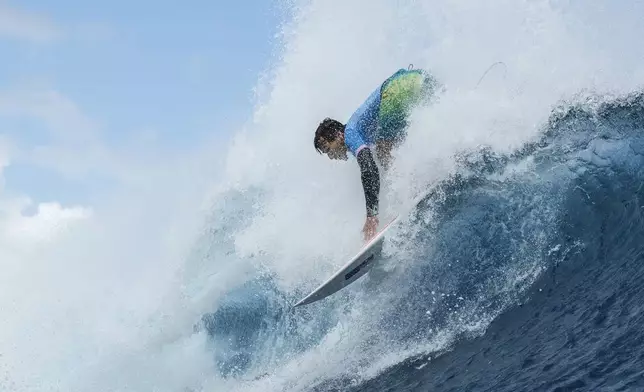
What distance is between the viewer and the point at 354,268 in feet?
20.5

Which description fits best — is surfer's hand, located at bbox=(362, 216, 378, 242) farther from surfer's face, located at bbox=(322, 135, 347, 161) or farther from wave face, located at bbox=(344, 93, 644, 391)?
surfer's face, located at bbox=(322, 135, 347, 161)

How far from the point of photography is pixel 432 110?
6875 mm

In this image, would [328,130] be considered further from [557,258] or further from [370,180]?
[557,258]

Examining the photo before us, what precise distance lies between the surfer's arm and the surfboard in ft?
0.92

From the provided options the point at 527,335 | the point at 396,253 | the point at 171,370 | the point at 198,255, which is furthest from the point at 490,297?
the point at 198,255

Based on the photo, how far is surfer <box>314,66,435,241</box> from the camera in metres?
6.30

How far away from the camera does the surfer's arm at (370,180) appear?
625 cm

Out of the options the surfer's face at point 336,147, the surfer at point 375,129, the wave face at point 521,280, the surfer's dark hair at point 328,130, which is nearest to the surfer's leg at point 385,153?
the surfer at point 375,129

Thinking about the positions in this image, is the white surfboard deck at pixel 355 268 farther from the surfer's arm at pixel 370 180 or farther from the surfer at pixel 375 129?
the surfer's arm at pixel 370 180

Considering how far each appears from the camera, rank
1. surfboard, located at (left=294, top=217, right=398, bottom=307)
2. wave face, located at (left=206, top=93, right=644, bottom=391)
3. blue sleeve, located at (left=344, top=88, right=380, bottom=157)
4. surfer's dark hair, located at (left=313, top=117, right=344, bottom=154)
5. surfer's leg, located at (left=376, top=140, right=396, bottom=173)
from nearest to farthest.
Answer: wave face, located at (left=206, top=93, right=644, bottom=391) → surfboard, located at (left=294, top=217, right=398, bottom=307) → blue sleeve, located at (left=344, top=88, right=380, bottom=157) → surfer's dark hair, located at (left=313, top=117, right=344, bottom=154) → surfer's leg, located at (left=376, top=140, right=396, bottom=173)

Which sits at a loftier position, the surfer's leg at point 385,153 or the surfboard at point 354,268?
the surfer's leg at point 385,153

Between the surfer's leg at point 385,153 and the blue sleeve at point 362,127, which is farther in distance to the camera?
the surfer's leg at point 385,153

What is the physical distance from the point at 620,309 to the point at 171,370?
6.17m

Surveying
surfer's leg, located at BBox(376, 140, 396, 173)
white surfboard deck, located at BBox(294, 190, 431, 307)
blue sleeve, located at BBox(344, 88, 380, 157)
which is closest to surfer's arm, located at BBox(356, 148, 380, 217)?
blue sleeve, located at BBox(344, 88, 380, 157)
